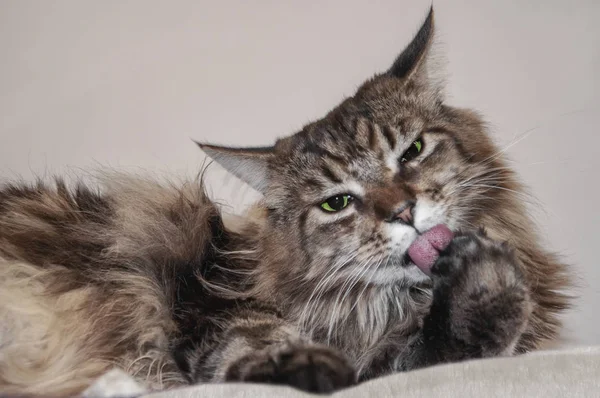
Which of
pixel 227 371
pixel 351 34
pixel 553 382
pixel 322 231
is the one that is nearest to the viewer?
pixel 553 382

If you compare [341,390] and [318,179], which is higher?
[318,179]

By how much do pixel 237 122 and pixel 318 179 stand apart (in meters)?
0.67

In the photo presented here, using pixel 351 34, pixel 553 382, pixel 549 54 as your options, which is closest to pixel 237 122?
pixel 351 34

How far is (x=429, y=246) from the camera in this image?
1.05m

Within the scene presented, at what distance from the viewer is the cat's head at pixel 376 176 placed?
44.5 inches

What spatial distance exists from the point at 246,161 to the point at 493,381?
0.83 metres

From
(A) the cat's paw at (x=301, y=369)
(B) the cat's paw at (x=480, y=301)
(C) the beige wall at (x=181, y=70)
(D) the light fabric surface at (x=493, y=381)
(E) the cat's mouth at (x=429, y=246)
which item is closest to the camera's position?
(D) the light fabric surface at (x=493, y=381)

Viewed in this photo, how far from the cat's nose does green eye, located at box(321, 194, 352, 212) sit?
154 millimetres

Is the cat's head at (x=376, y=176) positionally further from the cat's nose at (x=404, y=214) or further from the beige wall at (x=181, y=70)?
the beige wall at (x=181, y=70)

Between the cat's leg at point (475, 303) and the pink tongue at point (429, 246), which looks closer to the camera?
the cat's leg at point (475, 303)

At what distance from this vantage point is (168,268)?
1285 millimetres

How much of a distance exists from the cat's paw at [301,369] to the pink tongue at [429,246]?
254 millimetres

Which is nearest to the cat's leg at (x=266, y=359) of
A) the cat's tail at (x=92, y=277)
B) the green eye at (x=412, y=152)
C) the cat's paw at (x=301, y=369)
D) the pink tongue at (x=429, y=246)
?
the cat's paw at (x=301, y=369)

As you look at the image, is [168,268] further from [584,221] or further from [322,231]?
[584,221]
